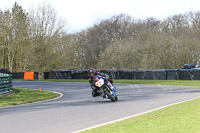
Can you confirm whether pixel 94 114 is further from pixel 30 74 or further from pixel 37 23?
pixel 37 23

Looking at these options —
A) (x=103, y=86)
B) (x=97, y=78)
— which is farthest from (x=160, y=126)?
(x=97, y=78)

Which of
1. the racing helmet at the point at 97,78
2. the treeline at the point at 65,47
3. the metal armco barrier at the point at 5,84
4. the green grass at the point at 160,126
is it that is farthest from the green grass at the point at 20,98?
the treeline at the point at 65,47

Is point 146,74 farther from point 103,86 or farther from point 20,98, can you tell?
point 103,86

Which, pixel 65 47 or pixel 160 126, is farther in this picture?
pixel 65 47

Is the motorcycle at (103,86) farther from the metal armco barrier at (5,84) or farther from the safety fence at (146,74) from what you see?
the safety fence at (146,74)

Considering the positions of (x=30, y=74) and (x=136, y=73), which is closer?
(x=136, y=73)

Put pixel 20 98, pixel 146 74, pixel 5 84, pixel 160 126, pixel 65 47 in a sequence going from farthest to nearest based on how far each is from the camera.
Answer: pixel 65 47, pixel 146 74, pixel 5 84, pixel 20 98, pixel 160 126

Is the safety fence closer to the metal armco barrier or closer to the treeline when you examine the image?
the treeline

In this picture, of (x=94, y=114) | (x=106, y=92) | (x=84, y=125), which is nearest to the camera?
(x=84, y=125)

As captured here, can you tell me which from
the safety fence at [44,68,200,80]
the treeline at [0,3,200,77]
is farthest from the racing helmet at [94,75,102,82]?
the treeline at [0,3,200,77]

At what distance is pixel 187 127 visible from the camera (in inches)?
301

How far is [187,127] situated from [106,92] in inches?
311

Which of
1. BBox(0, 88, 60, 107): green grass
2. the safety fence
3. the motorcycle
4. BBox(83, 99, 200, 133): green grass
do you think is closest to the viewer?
BBox(83, 99, 200, 133): green grass

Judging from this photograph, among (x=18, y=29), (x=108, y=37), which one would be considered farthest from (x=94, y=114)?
(x=108, y=37)
